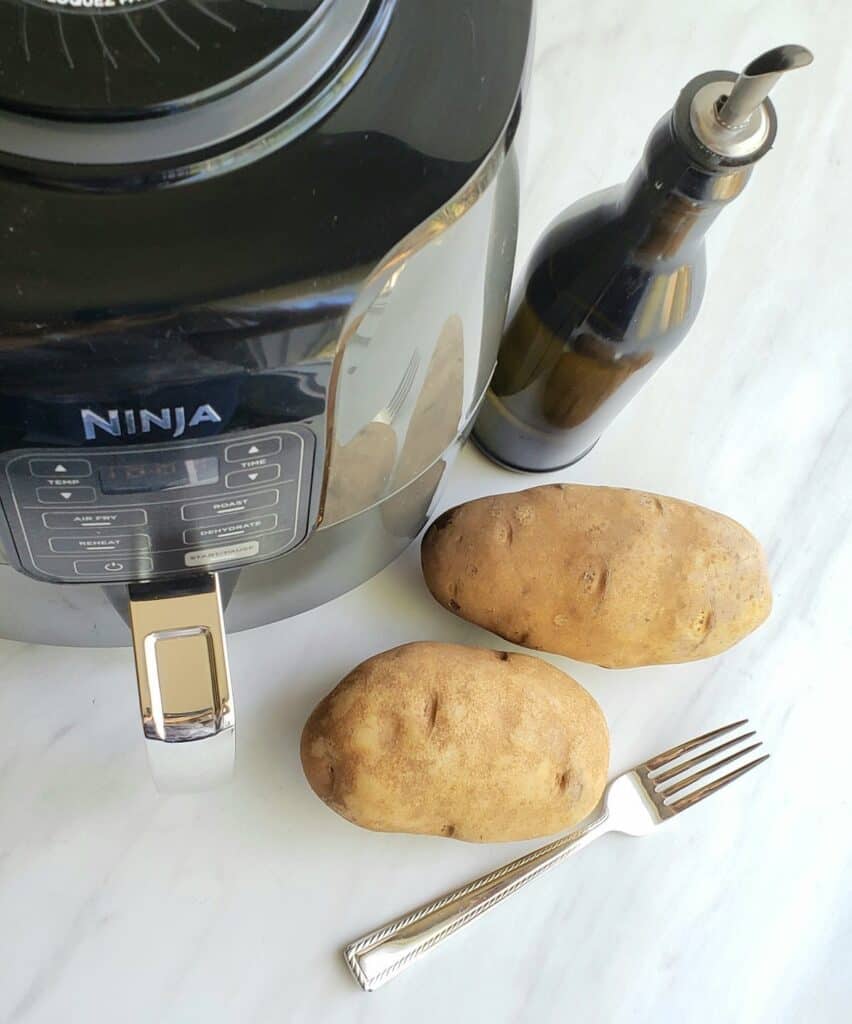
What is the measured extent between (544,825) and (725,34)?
59 cm

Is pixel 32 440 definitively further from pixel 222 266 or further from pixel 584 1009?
pixel 584 1009

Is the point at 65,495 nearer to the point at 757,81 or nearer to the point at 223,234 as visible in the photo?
the point at 223,234

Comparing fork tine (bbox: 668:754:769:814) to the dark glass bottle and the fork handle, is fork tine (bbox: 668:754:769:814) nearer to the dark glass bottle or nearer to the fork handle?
the fork handle

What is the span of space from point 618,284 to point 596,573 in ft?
0.54

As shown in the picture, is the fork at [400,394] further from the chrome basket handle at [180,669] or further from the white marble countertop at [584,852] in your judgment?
the white marble countertop at [584,852]

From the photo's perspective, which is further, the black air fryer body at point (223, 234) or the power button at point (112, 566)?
the power button at point (112, 566)

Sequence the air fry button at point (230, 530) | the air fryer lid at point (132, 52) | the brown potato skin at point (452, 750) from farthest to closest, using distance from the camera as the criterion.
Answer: the brown potato skin at point (452, 750)
the air fry button at point (230, 530)
the air fryer lid at point (132, 52)

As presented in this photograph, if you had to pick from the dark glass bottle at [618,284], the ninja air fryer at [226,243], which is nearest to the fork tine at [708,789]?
the dark glass bottle at [618,284]

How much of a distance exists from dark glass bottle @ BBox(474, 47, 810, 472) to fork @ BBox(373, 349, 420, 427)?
0.16 metres

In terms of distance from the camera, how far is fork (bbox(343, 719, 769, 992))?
597 mm

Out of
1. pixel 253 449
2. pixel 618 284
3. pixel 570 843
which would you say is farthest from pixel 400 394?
pixel 570 843

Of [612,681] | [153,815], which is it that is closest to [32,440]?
[153,815]

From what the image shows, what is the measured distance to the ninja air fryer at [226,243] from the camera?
1.10 feet

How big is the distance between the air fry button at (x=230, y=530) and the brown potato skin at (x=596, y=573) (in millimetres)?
195
